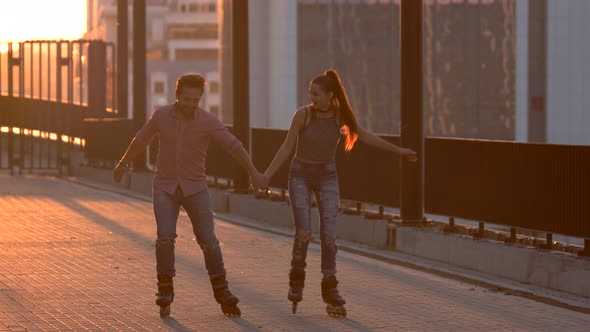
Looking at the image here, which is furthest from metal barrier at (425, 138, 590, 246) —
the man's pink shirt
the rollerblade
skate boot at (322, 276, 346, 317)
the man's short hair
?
the man's short hair

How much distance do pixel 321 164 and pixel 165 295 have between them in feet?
4.74

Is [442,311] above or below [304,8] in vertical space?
below

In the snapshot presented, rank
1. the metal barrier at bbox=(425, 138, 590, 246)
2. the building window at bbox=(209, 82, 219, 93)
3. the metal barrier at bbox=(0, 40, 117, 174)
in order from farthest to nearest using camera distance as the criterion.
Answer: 1. the building window at bbox=(209, 82, 219, 93)
2. the metal barrier at bbox=(0, 40, 117, 174)
3. the metal barrier at bbox=(425, 138, 590, 246)

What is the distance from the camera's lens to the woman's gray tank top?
36.5ft

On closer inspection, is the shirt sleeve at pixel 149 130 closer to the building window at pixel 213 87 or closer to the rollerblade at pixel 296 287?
the rollerblade at pixel 296 287

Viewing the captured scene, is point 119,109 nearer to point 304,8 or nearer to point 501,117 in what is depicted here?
point 304,8

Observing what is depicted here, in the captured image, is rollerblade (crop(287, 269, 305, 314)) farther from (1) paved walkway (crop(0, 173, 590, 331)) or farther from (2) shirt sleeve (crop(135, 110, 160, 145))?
(2) shirt sleeve (crop(135, 110, 160, 145))

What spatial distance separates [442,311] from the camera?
11.4m

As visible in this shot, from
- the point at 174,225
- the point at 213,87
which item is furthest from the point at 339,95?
the point at 213,87

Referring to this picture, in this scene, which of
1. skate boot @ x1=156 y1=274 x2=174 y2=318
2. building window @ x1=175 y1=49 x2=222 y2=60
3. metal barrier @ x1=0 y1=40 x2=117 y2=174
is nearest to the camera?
skate boot @ x1=156 y1=274 x2=174 y2=318

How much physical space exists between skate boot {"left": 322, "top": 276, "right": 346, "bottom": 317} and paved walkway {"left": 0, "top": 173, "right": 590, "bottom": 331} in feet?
0.28

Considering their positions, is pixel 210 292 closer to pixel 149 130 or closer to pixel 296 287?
pixel 296 287

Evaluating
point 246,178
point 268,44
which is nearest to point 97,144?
point 246,178

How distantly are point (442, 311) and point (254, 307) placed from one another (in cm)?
138
